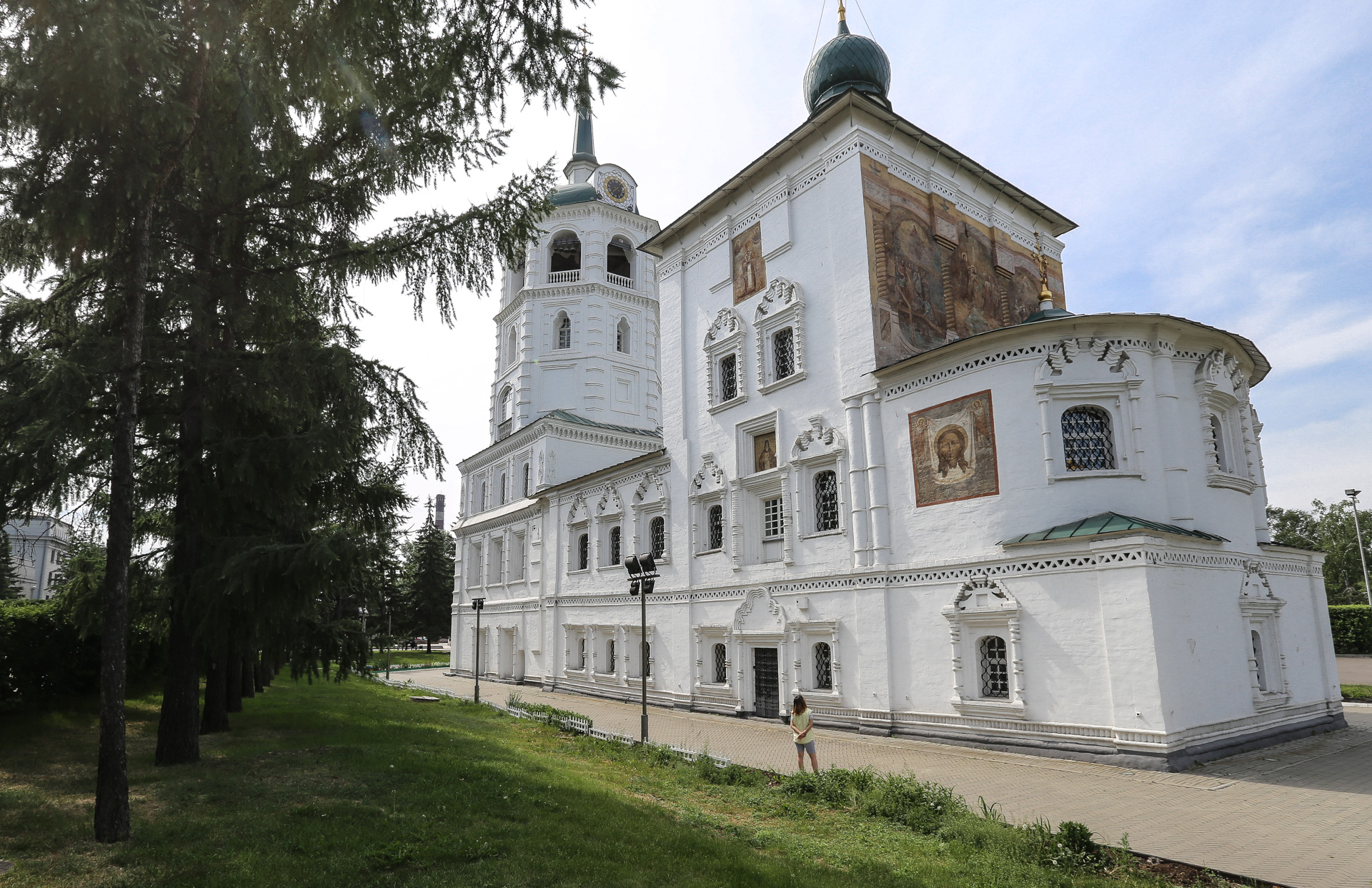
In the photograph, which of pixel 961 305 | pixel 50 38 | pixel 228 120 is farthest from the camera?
pixel 961 305

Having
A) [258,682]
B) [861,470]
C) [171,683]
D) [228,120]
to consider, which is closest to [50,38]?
[228,120]

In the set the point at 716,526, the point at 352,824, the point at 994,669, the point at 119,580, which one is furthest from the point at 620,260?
the point at 352,824

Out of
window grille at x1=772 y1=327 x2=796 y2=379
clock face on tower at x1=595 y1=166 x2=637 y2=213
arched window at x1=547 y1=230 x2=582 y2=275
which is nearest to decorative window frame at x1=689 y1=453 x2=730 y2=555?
window grille at x1=772 y1=327 x2=796 y2=379

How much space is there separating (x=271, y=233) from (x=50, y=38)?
14.7 ft

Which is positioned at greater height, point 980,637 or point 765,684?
point 980,637

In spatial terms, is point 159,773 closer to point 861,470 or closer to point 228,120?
point 228,120

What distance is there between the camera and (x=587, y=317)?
33.9m

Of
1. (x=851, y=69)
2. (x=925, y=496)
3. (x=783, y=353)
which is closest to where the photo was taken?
(x=925, y=496)

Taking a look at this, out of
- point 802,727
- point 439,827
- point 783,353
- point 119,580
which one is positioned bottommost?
point 439,827

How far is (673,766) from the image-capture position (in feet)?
41.2

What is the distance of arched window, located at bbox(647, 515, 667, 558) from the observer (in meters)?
23.8

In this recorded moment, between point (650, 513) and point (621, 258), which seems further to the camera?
point (621, 258)

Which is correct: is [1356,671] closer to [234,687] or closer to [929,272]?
[929,272]

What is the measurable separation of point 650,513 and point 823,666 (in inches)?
330
